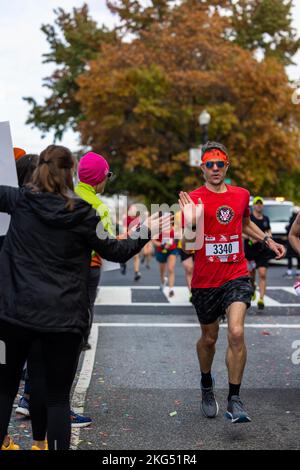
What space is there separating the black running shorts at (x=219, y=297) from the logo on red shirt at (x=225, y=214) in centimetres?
43

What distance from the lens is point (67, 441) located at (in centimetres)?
438

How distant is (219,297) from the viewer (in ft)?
20.8

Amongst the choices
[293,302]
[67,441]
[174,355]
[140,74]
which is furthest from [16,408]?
[140,74]

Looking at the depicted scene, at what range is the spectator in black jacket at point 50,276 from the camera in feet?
14.0

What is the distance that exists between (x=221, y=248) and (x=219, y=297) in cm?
36

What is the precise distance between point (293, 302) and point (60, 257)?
11.5 m

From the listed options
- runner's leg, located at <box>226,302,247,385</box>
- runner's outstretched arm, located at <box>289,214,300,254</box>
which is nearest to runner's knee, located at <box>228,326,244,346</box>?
runner's leg, located at <box>226,302,247,385</box>

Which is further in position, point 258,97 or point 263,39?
point 263,39

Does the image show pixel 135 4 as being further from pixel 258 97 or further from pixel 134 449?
pixel 134 449

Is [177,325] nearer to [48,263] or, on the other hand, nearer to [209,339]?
[209,339]

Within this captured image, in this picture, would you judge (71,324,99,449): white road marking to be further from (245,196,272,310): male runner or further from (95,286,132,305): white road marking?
(95,286,132,305): white road marking

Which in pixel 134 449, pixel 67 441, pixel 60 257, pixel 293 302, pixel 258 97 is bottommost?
pixel 293 302

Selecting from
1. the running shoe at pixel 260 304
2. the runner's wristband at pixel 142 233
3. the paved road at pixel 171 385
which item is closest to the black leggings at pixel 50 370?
the runner's wristband at pixel 142 233

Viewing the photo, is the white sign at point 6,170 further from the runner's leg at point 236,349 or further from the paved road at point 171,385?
the runner's leg at point 236,349
